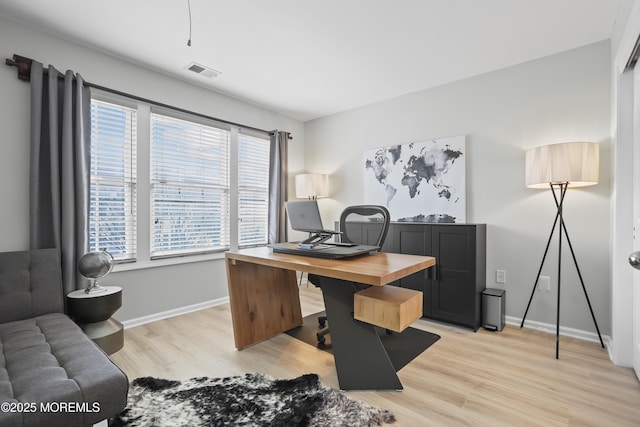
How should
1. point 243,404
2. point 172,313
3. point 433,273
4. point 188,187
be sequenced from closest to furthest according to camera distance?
1. point 243,404
2. point 433,273
3. point 172,313
4. point 188,187

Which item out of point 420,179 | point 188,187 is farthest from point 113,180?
point 420,179

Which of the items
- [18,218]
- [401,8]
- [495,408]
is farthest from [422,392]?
[18,218]

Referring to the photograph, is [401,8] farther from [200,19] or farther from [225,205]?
[225,205]

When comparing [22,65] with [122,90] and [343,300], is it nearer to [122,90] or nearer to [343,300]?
[122,90]

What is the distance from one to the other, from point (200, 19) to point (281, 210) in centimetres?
245

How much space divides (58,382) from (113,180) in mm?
2090

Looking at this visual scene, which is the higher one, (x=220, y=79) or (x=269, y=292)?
(x=220, y=79)

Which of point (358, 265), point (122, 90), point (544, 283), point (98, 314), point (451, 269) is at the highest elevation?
point (122, 90)

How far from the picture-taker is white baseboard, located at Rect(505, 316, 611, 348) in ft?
8.28

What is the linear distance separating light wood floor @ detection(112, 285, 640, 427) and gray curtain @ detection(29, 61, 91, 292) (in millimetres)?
985

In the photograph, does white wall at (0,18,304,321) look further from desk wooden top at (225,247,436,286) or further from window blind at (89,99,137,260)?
desk wooden top at (225,247,436,286)

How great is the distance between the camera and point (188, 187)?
3402 mm

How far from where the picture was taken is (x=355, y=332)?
1.82 m

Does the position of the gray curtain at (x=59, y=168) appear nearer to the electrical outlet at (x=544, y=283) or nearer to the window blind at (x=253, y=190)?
the window blind at (x=253, y=190)
